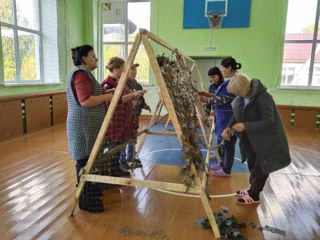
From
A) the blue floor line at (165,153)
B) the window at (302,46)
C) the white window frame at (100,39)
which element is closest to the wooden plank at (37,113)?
the white window frame at (100,39)

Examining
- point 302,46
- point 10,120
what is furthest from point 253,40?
point 10,120

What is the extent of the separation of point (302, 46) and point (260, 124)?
568 centimetres

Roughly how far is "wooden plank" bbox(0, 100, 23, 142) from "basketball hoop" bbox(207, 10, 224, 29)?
15.9 feet

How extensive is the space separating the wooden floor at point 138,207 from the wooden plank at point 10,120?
1204 mm

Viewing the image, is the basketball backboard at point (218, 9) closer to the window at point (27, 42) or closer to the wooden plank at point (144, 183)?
the window at point (27, 42)

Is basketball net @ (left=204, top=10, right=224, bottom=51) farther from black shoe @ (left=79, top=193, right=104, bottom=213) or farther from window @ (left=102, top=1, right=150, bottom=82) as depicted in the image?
black shoe @ (left=79, top=193, right=104, bottom=213)

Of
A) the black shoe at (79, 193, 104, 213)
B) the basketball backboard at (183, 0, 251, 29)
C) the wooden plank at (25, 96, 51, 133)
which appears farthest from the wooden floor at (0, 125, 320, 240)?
the basketball backboard at (183, 0, 251, 29)

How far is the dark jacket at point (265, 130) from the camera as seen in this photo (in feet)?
7.16

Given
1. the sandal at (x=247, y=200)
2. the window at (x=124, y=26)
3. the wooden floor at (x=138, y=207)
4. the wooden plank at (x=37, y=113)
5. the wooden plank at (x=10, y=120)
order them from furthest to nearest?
the window at (x=124, y=26)
the wooden plank at (x=37, y=113)
the wooden plank at (x=10, y=120)
the sandal at (x=247, y=200)
the wooden floor at (x=138, y=207)

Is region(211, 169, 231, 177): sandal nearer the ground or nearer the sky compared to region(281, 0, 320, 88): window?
Answer: nearer the ground

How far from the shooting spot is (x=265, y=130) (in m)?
2.25

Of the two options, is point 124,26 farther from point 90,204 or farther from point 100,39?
point 90,204

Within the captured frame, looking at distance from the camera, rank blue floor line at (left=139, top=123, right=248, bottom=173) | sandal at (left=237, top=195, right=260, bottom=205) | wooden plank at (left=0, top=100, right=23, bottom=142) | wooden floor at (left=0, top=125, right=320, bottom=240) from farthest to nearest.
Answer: wooden plank at (left=0, top=100, right=23, bottom=142), blue floor line at (left=139, top=123, right=248, bottom=173), sandal at (left=237, top=195, right=260, bottom=205), wooden floor at (left=0, top=125, right=320, bottom=240)

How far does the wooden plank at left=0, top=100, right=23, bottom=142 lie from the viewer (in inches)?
187
